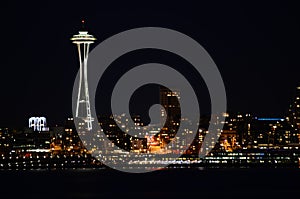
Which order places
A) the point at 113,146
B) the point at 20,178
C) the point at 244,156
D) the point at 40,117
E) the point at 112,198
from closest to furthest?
1. the point at 112,198
2. the point at 20,178
3. the point at 244,156
4. the point at 113,146
5. the point at 40,117

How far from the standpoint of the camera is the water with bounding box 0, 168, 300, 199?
105 meters

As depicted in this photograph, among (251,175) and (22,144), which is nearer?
(251,175)

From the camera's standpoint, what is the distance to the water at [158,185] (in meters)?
105

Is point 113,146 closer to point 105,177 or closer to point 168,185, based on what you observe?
point 105,177

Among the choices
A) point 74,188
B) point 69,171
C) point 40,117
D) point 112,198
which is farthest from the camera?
point 40,117

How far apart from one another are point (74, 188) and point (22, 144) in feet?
178

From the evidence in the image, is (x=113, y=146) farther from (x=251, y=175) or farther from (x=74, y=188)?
(x=74, y=188)

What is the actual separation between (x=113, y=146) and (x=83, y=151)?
11.3 m

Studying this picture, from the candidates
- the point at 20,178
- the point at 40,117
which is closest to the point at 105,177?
the point at 20,178

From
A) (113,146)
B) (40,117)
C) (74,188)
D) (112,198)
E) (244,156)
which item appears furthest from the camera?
(40,117)

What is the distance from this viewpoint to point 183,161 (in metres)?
147

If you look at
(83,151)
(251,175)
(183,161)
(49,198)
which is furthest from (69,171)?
(49,198)

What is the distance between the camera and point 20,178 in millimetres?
130375

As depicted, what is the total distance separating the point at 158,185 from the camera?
116812 millimetres
